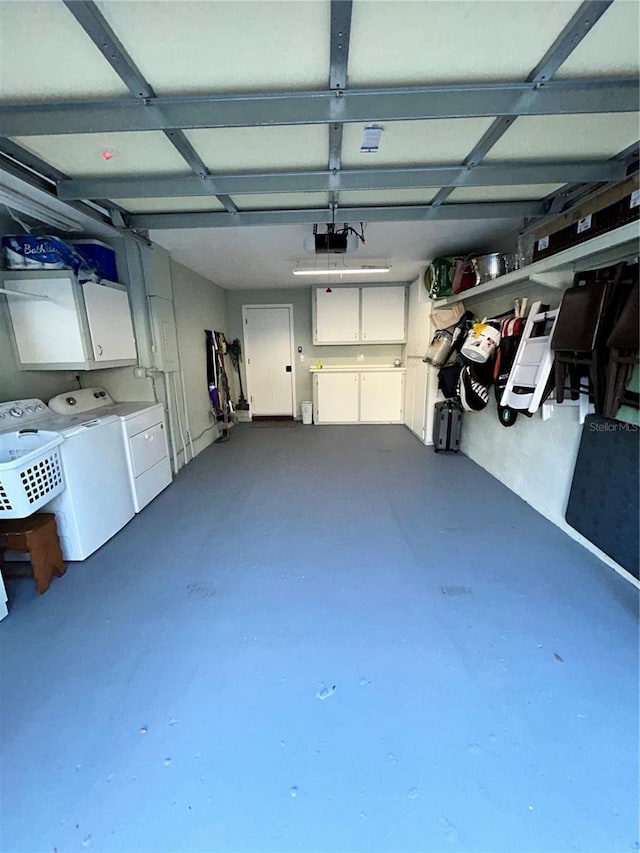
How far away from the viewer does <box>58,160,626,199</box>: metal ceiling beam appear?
2039 mm

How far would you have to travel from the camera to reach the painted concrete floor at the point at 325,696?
1062mm


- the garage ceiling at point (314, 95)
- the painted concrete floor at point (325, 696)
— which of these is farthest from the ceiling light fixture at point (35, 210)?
the painted concrete floor at point (325, 696)

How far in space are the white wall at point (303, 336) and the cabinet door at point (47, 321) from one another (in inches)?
141

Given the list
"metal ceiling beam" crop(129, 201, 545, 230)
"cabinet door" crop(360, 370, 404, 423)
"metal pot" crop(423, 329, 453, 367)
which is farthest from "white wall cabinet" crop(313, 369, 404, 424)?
"metal ceiling beam" crop(129, 201, 545, 230)

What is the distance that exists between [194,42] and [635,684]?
308 cm

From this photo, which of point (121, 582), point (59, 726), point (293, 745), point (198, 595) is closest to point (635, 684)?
point (293, 745)

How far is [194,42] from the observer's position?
3.87 ft

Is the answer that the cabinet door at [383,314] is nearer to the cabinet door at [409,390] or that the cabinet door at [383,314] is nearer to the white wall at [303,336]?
the white wall at [303,336]

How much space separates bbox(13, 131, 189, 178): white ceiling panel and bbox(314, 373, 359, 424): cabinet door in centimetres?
396

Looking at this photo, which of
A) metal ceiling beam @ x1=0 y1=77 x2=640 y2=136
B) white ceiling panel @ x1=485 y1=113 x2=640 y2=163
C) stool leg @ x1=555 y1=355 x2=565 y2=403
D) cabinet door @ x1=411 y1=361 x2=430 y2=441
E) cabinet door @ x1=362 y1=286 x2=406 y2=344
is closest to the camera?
metal ceiling beam @ x1=0 y1=77 x2=640 y2=136

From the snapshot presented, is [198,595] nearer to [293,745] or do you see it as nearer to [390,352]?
[293,745]

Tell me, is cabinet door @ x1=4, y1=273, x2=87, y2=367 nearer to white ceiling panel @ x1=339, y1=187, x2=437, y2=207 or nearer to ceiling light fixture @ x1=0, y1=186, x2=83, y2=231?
ceiling light fixture @ x1=0, y1=186, x2=83, y2=231

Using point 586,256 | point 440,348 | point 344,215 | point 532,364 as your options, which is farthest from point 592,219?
point 440,348

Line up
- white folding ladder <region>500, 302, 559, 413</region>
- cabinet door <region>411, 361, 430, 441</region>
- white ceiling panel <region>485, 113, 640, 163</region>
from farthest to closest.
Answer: cabinet door <region>411, 361, 430, 441</region>, white folding ladder <region>500, 302, 559, 413</region>, white ceiling panel <region>485, 113, 640, 163</region>
